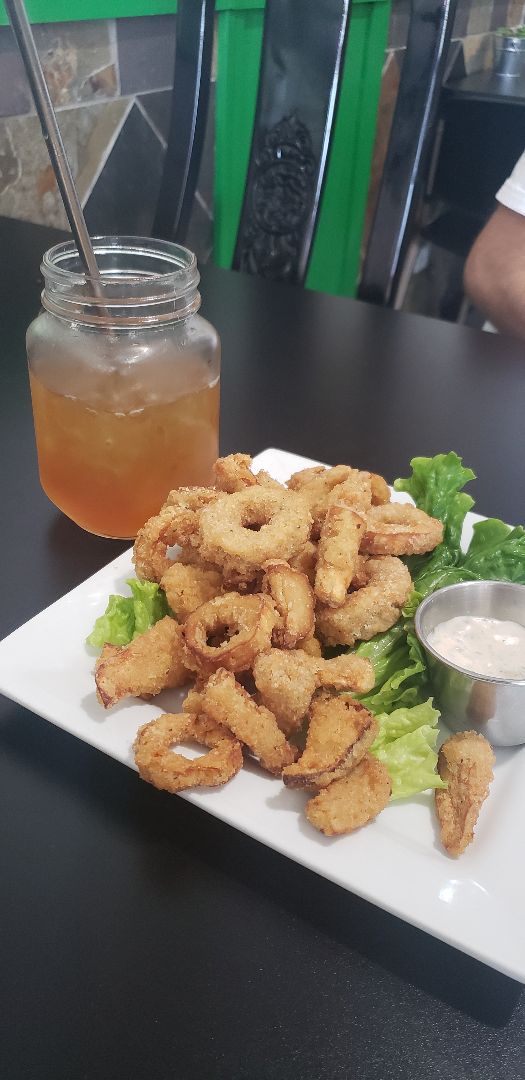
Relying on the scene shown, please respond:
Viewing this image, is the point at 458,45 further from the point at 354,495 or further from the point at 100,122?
the point at 354,495

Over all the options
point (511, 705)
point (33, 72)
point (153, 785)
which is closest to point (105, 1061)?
point (153, 785)

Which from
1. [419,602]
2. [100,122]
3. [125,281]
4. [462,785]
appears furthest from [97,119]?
[462,785]

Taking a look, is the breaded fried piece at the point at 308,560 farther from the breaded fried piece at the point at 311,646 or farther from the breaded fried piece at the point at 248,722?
the breaded fried piece at the point at 248,722

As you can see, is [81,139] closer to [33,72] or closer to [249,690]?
[33,72]

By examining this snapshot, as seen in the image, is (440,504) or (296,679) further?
(440,504)

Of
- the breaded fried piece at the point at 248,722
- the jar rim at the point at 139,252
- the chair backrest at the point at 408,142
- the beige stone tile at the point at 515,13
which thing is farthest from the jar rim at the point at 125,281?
the beige stone tile at the point at 515,13

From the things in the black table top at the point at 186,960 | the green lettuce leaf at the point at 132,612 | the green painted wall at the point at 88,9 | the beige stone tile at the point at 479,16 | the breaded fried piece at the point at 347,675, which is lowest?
the black table top at the point at 186,960
